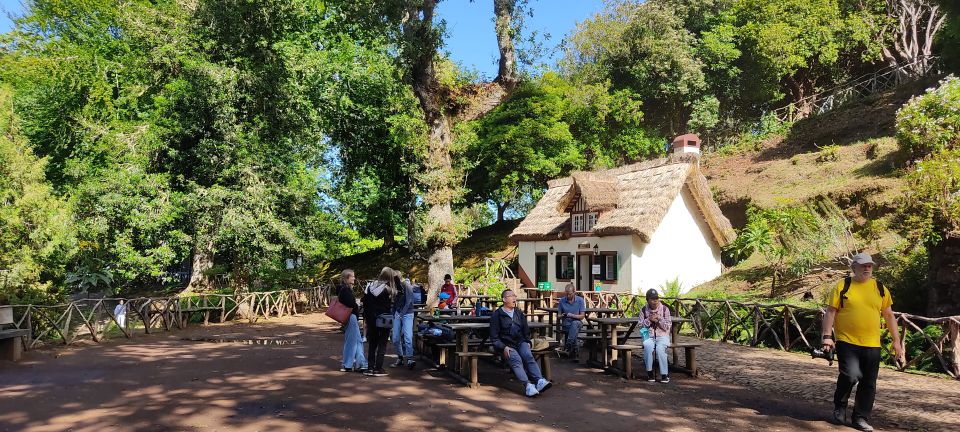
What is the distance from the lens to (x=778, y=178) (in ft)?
102

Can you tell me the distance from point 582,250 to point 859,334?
1935 cm

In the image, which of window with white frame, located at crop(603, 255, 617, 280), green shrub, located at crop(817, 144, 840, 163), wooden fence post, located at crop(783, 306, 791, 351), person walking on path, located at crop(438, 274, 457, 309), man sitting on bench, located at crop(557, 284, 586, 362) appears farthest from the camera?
green shrub, located at crop(817, 144, 840, 163)

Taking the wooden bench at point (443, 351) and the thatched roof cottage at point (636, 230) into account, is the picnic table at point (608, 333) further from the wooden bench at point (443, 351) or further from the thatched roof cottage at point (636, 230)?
the thatched roof cottage at point (636, 230)

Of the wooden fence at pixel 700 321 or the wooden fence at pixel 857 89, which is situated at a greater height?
the wooden fence at pixel 857 89

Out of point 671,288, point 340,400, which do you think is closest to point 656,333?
point 340,400

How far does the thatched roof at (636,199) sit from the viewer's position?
23812mm

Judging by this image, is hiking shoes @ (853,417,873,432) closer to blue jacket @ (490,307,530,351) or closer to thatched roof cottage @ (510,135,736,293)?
blue jacket @ (490,307,530,351)

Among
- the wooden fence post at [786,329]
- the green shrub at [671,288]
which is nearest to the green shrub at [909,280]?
the wooden fence post at [786,329]

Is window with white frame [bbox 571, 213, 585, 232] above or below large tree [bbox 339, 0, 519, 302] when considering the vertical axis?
below

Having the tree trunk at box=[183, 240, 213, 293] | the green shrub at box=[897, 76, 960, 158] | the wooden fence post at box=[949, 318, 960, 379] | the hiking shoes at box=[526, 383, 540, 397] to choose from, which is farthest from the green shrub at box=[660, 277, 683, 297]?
the tree trunk at box=[183, 240, 213, 293]

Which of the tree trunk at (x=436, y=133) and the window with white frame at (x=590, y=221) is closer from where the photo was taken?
the tree trunk at (x=436, y=133)

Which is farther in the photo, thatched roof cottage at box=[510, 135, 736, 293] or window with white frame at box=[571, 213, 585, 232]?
window with white frame at box=[571, 213, 585, 232]

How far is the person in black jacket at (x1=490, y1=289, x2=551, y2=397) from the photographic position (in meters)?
8.89

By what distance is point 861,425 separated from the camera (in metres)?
6.84
